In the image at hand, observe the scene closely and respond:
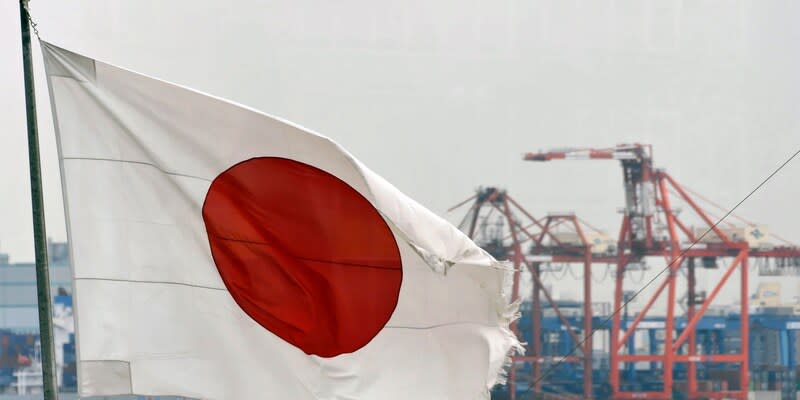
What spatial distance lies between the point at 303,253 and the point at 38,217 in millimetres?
366

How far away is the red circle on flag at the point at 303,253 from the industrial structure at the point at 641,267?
17941mm

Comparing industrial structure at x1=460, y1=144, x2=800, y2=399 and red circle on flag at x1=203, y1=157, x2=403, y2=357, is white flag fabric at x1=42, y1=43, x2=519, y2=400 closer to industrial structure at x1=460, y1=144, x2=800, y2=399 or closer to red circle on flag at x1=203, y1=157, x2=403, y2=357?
red circle on flag at x1=203, y1=157, x2=403, y2=357

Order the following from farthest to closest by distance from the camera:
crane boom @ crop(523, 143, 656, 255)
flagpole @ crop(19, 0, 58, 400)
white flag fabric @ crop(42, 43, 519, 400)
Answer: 1. crane boom @ crop(523, 143, 656, 255)
2. white flag fabric @ crop(42, 43, 519, 400)
3. flagpole @ crop(19, 0, 58, 400)

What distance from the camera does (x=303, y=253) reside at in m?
1.49

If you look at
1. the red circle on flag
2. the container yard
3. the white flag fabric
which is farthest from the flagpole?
the container yard

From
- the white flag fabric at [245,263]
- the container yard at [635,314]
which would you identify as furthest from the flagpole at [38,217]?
the container yard at [635,314]

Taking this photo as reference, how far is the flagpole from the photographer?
4.10 ft

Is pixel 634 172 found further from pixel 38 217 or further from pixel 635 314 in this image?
pixel 38 217

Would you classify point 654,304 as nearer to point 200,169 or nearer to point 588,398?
point 588,398

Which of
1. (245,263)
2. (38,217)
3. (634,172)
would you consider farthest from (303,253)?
(634,172)

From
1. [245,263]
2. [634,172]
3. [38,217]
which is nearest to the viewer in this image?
[38,217]

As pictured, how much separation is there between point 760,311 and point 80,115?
22767mm

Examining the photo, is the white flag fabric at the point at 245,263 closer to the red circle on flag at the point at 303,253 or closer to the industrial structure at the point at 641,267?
the red circle on flag at the point at 303,253

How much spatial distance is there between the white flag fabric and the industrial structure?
706 inches
